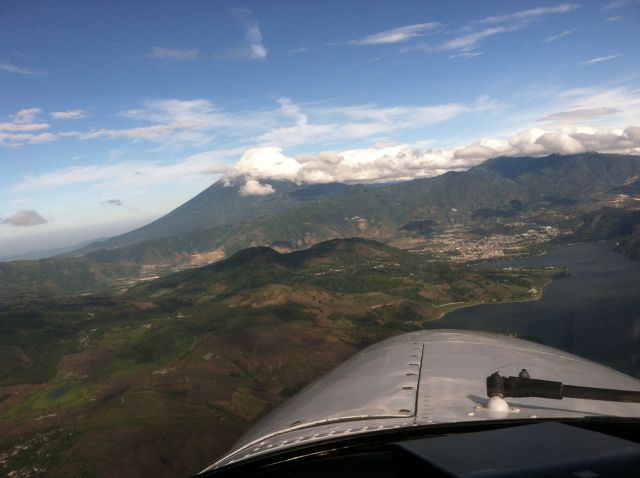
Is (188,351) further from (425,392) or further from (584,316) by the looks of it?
(425,392)

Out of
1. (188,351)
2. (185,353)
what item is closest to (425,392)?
(185,353)

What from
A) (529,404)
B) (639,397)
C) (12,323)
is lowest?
(12,323)

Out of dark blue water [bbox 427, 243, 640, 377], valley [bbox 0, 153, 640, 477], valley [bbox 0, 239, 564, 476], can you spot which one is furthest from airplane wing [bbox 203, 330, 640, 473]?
dark blue water [bbox 427, 243, 640, 377]

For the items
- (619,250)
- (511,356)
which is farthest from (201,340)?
(619,250)

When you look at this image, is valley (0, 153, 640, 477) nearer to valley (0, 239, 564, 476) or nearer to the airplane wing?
valley (0, 239, 564, 476)

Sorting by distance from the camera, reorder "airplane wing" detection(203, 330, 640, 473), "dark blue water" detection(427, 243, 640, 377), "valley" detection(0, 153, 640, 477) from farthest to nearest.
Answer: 1. "dark blue water" detection(427, 243, 640, 377)
2. "valley" detection(0, 153, 640, 477)
3. "airplane wing" detection(203, 330, 640, 473)

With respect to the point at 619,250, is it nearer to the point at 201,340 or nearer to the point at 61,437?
the point at 201,340

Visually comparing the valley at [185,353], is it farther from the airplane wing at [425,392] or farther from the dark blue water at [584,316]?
the airplane wing at [425,392]

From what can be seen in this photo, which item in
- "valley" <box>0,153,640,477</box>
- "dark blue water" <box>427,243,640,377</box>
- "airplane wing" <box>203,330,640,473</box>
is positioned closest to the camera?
"airplane wing" <box>203,330,640,473</box>
